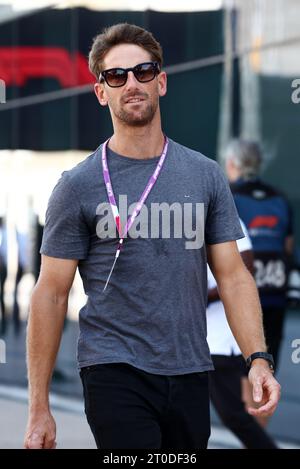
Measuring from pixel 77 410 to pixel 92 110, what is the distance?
112 inches

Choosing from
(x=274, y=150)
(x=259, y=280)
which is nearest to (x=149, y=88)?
(x=259, y=280)

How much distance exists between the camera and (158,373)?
4332mm

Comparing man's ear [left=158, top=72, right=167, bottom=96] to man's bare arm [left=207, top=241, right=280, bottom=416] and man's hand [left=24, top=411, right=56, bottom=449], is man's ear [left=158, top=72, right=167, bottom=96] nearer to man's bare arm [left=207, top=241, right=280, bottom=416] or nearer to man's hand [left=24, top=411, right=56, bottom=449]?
man's bare arm [left=207, top=241, right=280, bottom=416]

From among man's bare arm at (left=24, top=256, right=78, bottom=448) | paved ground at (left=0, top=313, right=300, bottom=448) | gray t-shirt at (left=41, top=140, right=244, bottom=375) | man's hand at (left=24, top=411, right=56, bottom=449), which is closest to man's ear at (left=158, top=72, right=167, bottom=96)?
gray t-shirt at (left=41, top=140, right=244, bottom=375)

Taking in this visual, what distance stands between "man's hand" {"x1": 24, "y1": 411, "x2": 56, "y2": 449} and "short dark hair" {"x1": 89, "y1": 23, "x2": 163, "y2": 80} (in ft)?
4.05

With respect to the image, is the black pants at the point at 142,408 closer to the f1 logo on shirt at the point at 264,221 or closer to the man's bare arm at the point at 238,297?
the man's bare arm at the point at 238,297

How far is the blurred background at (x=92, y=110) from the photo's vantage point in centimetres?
916

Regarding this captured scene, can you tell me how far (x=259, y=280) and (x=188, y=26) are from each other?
108 inches

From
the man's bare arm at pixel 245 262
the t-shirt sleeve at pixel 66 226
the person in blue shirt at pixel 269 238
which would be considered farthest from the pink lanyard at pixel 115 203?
the person in blue shirt at pixel 269 238

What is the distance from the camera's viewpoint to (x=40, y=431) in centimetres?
430

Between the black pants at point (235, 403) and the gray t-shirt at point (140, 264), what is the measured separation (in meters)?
2.47
